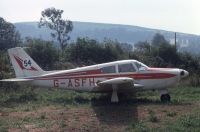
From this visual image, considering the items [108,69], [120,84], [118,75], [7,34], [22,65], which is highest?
[7,34]

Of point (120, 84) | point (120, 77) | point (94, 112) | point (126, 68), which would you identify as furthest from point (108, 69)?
point (94, 112)

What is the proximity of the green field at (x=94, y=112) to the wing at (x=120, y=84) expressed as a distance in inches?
22.8

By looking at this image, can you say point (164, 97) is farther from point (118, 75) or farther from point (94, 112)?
point (94, 112)

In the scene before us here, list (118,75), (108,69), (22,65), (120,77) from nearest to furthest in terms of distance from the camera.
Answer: (120,77)
(118,75)
(108,69)
(22,65)

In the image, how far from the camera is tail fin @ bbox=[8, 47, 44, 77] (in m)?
17.0

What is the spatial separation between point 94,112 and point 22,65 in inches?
199

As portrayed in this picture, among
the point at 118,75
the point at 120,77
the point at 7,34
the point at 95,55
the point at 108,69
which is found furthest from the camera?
the point at 7,34

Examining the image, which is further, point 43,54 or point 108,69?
point 43,54

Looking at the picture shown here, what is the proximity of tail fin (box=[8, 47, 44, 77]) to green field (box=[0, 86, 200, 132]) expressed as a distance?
1.00 meters

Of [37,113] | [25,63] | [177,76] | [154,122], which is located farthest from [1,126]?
[177,76]

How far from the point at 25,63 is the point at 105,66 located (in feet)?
11.6

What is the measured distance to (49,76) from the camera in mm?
16547

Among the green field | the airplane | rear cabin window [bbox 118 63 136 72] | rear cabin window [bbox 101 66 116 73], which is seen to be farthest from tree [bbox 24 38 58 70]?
rear cabin window [bbox 118 63 136 72]

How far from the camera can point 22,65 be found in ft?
56.3
